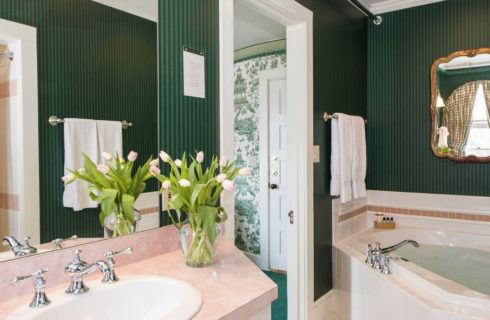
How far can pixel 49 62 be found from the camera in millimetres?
1102

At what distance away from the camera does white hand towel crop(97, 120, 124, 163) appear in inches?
49.3

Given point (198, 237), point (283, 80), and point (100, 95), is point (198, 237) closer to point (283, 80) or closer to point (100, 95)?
point (100, 95)

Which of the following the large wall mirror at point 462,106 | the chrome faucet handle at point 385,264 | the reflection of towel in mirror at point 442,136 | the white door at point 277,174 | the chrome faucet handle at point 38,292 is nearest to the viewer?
the chrome faucet handle at point 38,292

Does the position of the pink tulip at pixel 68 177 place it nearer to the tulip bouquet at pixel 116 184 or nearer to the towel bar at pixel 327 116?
the tulip bouquet at pixel 116 184

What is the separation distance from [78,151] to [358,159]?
7.35 ft

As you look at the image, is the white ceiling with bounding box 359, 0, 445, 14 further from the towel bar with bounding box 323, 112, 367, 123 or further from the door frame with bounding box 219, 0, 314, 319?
the towel bar with bounding box 323, 112, 367, 123

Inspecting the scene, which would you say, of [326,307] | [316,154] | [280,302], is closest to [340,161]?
[316,154]

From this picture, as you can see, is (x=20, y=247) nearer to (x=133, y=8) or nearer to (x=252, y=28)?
(x=133, y=8)

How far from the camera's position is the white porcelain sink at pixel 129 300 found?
0.95 m

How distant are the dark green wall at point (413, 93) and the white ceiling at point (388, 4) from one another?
5cm

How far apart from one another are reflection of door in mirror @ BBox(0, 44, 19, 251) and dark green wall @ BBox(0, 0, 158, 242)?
7 cm

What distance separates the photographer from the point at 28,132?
1.06 m

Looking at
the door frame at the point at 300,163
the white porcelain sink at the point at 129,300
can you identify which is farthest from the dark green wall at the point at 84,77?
the door frame at the point at 300,163

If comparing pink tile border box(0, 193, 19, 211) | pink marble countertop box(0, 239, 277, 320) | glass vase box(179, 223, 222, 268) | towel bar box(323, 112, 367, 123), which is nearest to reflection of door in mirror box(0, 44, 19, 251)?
pink tile border box(0, 193, 19, 211)
